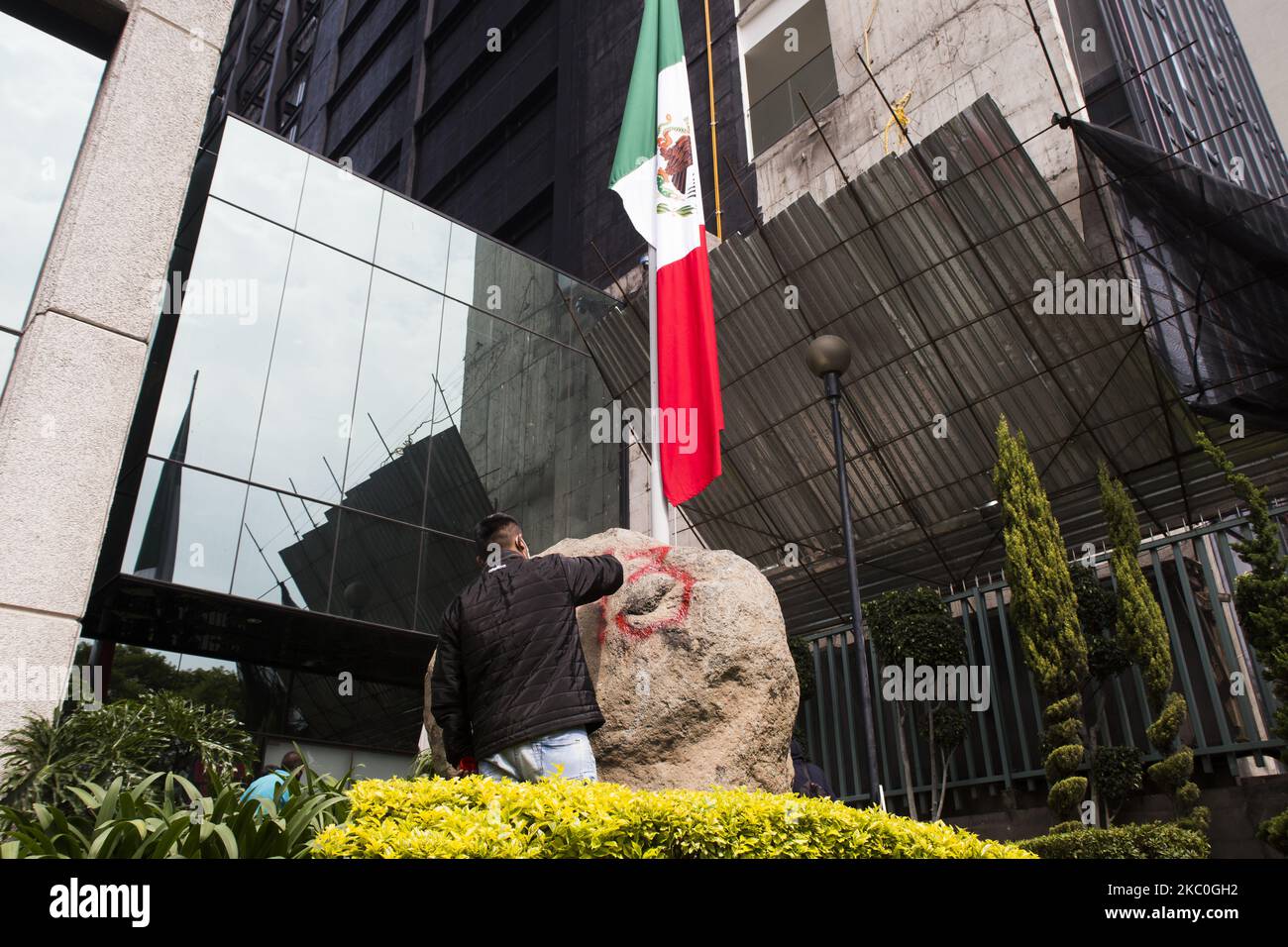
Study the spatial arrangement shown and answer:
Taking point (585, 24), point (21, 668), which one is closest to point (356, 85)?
point (585, 24)

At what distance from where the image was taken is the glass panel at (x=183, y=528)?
13.8 m

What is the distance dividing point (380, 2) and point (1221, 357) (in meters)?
39.4

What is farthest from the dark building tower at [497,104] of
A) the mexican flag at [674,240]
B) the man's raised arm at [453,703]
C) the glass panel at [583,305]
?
the man's raised arm at [453,703]

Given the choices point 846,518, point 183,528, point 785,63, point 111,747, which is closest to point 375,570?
point 183,528

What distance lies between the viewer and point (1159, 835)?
376 inches

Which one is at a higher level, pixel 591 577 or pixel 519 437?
pixel 519 437

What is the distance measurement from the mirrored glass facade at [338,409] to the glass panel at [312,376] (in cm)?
3

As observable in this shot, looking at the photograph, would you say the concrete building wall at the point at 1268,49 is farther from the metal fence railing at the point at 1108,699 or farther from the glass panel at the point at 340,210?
the glass panel at the point at 340,210

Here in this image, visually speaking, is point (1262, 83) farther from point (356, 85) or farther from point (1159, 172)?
point (356, 85)

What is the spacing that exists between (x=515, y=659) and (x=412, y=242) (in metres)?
15.5

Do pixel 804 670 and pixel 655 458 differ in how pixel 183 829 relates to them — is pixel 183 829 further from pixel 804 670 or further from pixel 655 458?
pixel 804 670

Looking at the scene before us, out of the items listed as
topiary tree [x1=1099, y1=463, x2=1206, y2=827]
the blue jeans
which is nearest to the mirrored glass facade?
topiary tree [x1=1099, y1=463, x2=1206, y2=827]

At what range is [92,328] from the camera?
7.60 m

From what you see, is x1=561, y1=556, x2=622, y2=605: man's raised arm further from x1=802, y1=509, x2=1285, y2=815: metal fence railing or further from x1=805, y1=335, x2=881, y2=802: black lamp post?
x1=802, y1=509, x2=1285, y2=815: metal fence railing
